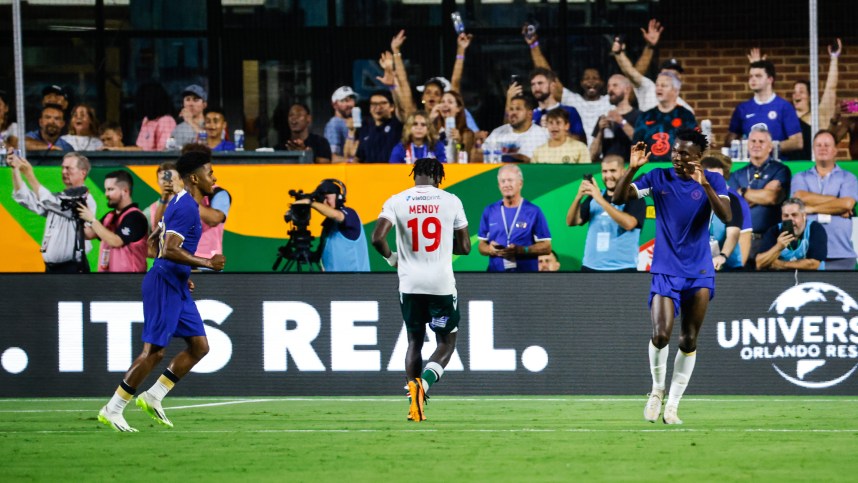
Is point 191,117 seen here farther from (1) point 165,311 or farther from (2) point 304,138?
(1) point 165,311

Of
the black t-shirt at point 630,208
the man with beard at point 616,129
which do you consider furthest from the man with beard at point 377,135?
the black t-shirt at point 630,208

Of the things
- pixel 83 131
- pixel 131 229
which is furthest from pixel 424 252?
pixel 83 131

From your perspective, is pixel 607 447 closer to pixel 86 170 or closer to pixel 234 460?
pixel 234 460

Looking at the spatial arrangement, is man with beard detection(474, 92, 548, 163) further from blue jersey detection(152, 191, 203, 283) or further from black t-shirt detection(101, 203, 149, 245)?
blue jersey detection(152, 191, 203, 283)

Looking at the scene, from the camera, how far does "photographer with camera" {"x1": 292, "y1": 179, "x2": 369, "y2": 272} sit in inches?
570

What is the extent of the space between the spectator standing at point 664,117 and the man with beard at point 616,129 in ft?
0.34

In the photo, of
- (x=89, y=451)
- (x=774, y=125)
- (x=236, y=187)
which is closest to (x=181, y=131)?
(x=236, y=187)

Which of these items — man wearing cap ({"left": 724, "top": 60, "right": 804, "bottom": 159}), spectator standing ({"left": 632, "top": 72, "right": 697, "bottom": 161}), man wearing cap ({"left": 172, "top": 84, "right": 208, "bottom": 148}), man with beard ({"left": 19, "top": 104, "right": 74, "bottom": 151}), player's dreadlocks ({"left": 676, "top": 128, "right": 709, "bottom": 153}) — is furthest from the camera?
man wearing cap ({"left": 172, "top": 84, "right": 208, "bottom": 148})

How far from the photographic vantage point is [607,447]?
8664 millimetres

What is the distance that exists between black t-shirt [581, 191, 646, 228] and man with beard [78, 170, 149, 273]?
456 cm

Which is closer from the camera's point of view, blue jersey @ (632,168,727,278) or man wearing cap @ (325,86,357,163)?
blue jersey @ (632,168,727,278)

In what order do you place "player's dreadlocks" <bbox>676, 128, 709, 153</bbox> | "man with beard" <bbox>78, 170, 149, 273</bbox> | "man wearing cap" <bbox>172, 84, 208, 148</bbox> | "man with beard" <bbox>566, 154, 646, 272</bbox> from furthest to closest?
"man wearing cap" <bbox>172, 84, 208, 148</bbox> < "man with beard" <bbox>78, 170, 149, 273</bbox> < "man with beard" <bbox>566, 154, 646, 272</bbox> < "player's dreadlocks" <bbox>676, 128, 709, 153</bbox>

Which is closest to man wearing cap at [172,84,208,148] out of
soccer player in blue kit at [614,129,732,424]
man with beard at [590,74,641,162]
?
man with beard at [590,74,641,162]

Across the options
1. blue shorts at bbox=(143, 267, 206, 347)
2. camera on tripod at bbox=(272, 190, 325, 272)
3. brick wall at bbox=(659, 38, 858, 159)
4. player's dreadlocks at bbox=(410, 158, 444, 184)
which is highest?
brick wall at bbox=(659, 38, 858, 159)
